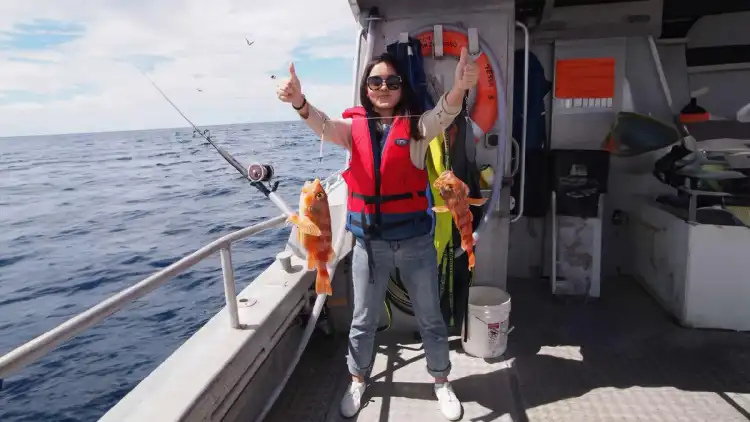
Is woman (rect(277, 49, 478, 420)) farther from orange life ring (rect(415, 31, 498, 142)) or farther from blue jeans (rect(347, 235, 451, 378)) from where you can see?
orange life ring (rect(415, 31, 498, 142))

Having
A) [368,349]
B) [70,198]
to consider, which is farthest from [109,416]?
[70,198]

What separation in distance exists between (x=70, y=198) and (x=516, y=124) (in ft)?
69.3

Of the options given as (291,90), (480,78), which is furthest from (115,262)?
(291,90)

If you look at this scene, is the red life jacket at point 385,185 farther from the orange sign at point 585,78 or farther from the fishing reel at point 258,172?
the orange sign at point 585,78

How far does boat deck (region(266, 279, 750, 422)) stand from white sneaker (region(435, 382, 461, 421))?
0.08 m

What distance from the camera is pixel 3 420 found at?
17.5 ft

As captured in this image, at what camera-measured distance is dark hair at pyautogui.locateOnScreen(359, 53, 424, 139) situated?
246cm

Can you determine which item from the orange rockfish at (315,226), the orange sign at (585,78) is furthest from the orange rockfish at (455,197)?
the orange sign at (585,78)

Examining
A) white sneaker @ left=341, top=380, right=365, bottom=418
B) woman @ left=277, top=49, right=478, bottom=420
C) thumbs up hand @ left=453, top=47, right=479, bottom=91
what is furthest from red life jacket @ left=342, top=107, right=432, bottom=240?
white sneaker @ left=341, top=380, right=365, bottom=418

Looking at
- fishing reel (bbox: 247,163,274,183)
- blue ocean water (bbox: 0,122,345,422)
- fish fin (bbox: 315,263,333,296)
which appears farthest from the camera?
blue ocean water (bbox: 0,122,345,422)

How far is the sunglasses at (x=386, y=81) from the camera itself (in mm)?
2379

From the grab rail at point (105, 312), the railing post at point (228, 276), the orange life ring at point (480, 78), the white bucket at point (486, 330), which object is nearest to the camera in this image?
the grab rail at point (105, 312)

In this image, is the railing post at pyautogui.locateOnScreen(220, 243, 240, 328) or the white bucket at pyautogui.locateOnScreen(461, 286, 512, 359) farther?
the white bucket at pyautogui.locateOnScreen(461, 286, 512, 359)

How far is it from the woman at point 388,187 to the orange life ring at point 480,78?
1110mm
